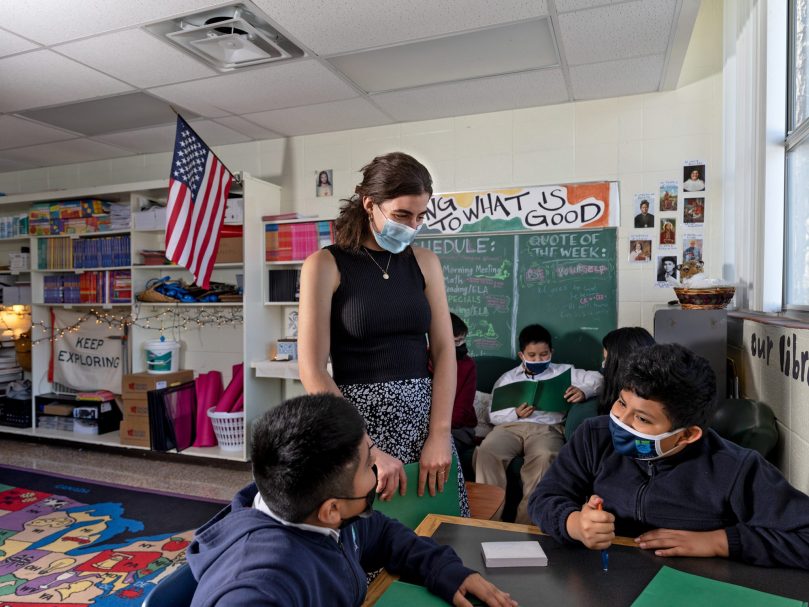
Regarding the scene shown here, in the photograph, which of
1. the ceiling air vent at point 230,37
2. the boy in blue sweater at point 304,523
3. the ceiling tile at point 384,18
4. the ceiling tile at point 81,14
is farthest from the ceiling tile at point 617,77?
the boy in blue sweater at point 304,523

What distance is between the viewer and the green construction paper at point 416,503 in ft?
4.24

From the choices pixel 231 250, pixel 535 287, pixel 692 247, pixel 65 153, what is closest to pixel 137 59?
pixel 231 250

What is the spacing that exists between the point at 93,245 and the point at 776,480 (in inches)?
190

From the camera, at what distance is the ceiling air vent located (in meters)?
2.50

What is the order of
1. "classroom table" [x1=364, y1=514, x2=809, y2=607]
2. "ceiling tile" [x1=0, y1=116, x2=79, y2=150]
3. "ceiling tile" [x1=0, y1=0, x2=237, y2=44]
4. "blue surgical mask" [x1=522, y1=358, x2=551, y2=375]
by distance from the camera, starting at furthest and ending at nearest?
"ceiling tile" [x1=0, y1=116, x2=79, y2=150]
"blue surgical mask" [x1=522, y1=358, x2=551, y2=375]
"ceiling tile" [x1=0, y1=0, x2=237, y2=44]
"classroom table" [x1=364, y1=514, x2=809, y2=607]

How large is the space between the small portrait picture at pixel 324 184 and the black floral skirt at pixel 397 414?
2984 mm

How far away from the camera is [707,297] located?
8.41ft

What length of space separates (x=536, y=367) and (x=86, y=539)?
2515mm

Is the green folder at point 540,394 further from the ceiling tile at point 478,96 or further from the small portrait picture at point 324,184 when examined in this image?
the small portrait picture at point 324,184

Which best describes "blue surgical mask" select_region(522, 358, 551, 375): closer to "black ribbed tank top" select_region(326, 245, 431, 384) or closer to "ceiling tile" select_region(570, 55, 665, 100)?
"ceiling tile" select_region(570, 55, 665, 100)

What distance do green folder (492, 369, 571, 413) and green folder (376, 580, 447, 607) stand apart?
2.41 meters

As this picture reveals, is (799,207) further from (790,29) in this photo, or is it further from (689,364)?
(689,364)

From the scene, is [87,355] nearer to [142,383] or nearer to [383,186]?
[142,383]

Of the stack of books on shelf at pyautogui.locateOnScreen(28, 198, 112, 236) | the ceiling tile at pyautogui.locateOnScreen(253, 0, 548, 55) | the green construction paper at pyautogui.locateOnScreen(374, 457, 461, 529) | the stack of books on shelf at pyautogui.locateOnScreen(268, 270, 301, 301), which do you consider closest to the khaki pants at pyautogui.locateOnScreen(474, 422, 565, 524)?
the green construction paper at pyautogui.locateOnScreen(374, 457, 461, 529)
